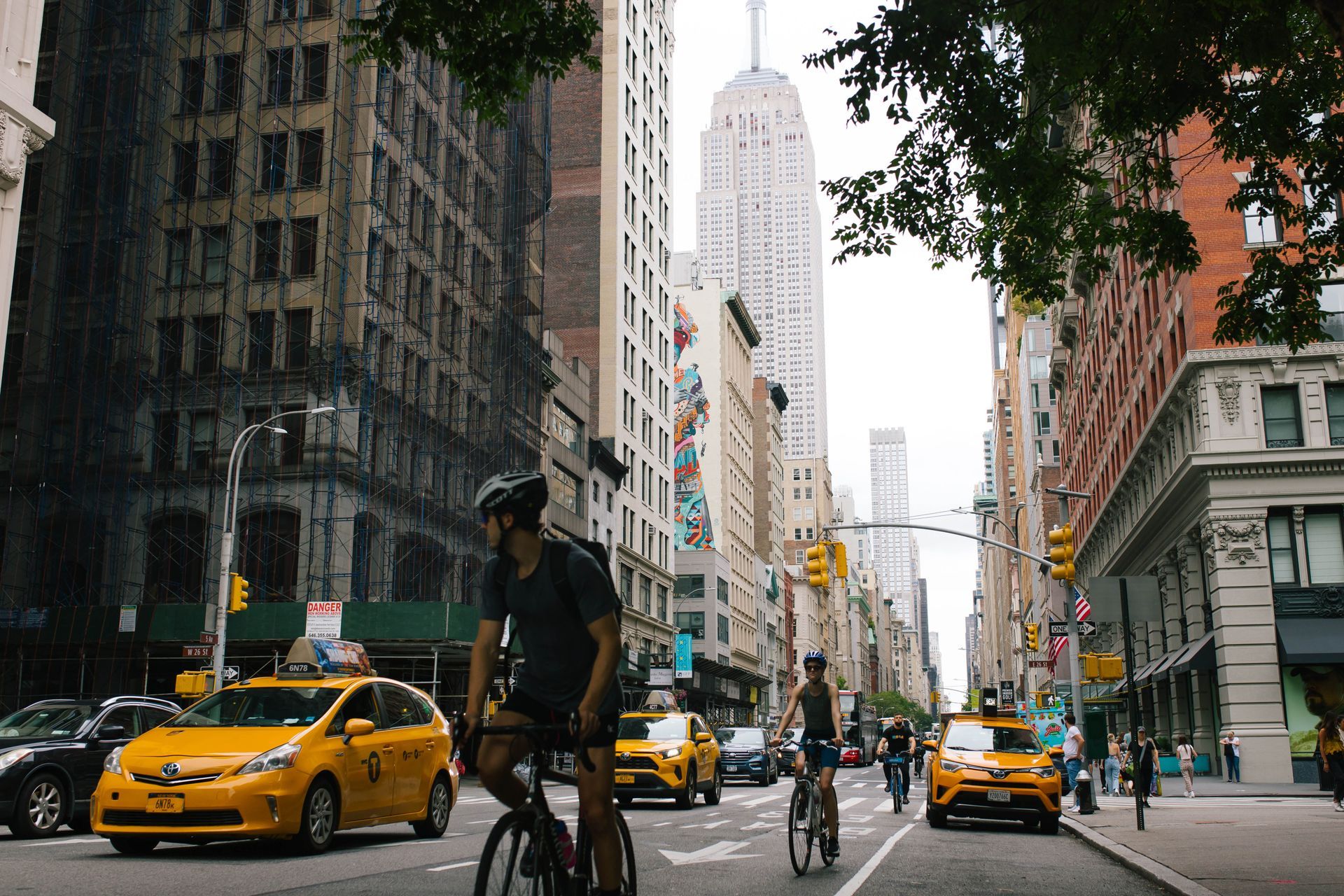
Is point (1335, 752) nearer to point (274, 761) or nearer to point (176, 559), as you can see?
point (274, 761)

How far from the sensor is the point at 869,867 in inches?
463

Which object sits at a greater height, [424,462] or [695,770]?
[424,462]

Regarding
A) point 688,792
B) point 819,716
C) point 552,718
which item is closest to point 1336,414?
point 688,792

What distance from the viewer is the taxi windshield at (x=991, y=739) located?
1827 centimetres

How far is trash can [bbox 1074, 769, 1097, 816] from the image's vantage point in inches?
819

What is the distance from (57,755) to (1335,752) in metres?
19.4

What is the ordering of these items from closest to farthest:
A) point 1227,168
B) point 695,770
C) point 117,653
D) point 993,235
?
point 993,235, point 695,770, point 1227,168, point 117,653

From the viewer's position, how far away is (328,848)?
11.9m

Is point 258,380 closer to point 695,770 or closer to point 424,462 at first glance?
point 424,462

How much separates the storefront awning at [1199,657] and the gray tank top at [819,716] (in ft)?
86.3

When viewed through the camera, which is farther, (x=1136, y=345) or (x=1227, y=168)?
(x=1136, y=345)

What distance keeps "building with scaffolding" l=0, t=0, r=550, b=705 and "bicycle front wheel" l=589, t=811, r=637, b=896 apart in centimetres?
3137

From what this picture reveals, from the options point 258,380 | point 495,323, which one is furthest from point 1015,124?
point 495,323

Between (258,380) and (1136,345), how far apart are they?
30.2 metres
